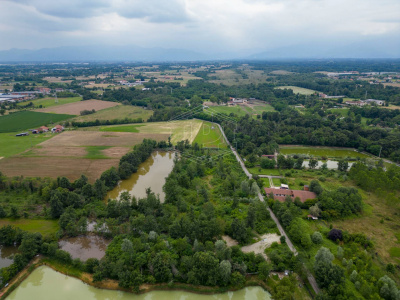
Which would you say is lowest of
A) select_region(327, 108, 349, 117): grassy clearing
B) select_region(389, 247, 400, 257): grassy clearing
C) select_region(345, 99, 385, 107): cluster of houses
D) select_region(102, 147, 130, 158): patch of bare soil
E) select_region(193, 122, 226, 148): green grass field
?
select_region(389, 247, 400, 257): grassy clearing

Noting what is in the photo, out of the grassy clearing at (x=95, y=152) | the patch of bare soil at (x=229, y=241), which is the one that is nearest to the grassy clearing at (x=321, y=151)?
the patch of bare soil at (x=229, y=241)

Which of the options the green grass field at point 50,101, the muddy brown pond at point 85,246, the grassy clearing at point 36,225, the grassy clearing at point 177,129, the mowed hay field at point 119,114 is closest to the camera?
the muddy brown pond at point 85,246

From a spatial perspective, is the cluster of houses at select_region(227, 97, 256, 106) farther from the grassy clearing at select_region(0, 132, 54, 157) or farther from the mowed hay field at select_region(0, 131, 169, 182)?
the grassy clearing at select_region(0, 132, 54, 157)

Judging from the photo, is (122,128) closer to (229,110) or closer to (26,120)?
(26,120)

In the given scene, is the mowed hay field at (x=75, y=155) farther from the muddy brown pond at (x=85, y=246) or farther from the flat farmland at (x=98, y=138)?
the muddy brown pond at (x=85, y=246)

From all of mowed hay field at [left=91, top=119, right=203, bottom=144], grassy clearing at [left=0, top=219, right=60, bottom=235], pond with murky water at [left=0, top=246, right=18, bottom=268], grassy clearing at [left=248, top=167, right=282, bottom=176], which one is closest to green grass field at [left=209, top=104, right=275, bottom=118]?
mowed hay field at [left=91, top=119, right=203, bottom=144]

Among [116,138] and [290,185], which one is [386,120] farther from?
[116,138]

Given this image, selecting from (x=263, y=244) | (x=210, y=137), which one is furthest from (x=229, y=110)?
(x=263, y=244)
